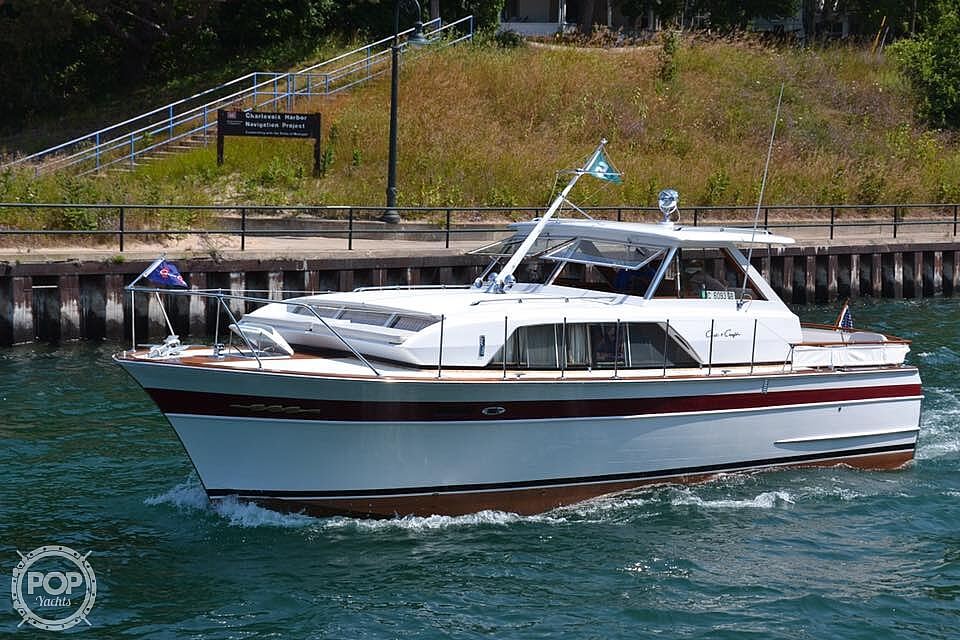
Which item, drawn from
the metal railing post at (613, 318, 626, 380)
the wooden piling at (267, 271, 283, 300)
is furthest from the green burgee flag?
the wooden piling at (267, 271, 283, 300)

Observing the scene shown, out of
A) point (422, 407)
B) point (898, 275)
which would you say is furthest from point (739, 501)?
point (898, 275)

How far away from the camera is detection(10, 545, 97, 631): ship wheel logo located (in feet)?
38.3

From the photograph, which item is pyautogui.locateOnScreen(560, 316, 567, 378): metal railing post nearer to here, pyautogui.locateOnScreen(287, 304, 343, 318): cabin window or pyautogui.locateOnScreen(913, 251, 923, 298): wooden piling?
pyautogui.locateOnScreen(287, 304, 343, 318): cabin window

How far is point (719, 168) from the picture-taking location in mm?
39188

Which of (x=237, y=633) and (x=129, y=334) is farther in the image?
(x=129, y=334)

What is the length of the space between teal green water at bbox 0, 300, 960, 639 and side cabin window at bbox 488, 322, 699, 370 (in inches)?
64.0

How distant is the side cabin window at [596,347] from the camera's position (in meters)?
14.3

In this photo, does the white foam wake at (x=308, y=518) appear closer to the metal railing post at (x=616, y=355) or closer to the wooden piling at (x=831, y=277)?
the metal railing post at (x=616, y=355)

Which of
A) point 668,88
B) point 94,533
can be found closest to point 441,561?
point 94,533

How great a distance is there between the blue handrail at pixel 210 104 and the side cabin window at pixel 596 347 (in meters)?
21.7

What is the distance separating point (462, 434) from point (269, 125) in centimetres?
2170

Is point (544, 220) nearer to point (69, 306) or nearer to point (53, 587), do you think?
point (53, 587)

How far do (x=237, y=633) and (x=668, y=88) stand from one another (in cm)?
3659

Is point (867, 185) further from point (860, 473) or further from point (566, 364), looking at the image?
point (566, 364)
